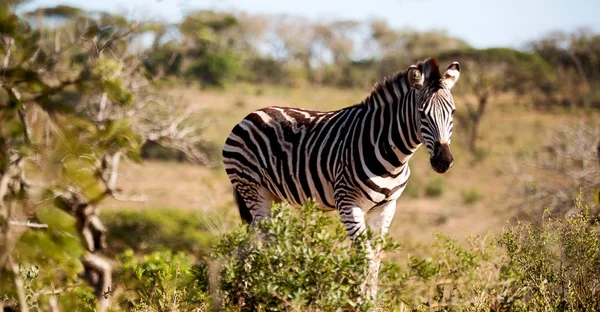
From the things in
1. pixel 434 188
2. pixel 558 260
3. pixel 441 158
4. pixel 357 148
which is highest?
pixel 441 158

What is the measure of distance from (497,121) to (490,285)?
110 ft

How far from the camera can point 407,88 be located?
15.5 ft

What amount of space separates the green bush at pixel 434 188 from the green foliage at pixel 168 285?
21304 mm

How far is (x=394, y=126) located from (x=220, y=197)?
18.9 m

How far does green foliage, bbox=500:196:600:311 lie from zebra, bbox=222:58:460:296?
2.44ft

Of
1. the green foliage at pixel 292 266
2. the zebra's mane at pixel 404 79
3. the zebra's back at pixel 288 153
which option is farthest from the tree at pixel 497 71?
the green foliage at pixel 292 266

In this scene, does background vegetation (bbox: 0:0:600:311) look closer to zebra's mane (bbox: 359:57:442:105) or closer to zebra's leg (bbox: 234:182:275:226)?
zebra's leg (bbox: 234:182:275:226)

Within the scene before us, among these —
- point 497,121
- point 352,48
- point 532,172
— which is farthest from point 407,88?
point 352,48

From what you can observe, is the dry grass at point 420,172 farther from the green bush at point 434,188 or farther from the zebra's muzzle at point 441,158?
the zebra's muzzle at point 441,158

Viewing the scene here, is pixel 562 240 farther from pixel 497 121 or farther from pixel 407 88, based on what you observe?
pixel 497 121

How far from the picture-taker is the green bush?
2578cm

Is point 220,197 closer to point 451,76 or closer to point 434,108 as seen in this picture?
point 451,76

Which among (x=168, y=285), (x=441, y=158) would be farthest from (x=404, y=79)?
(x=168, y=285)

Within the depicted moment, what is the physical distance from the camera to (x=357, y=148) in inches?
189
